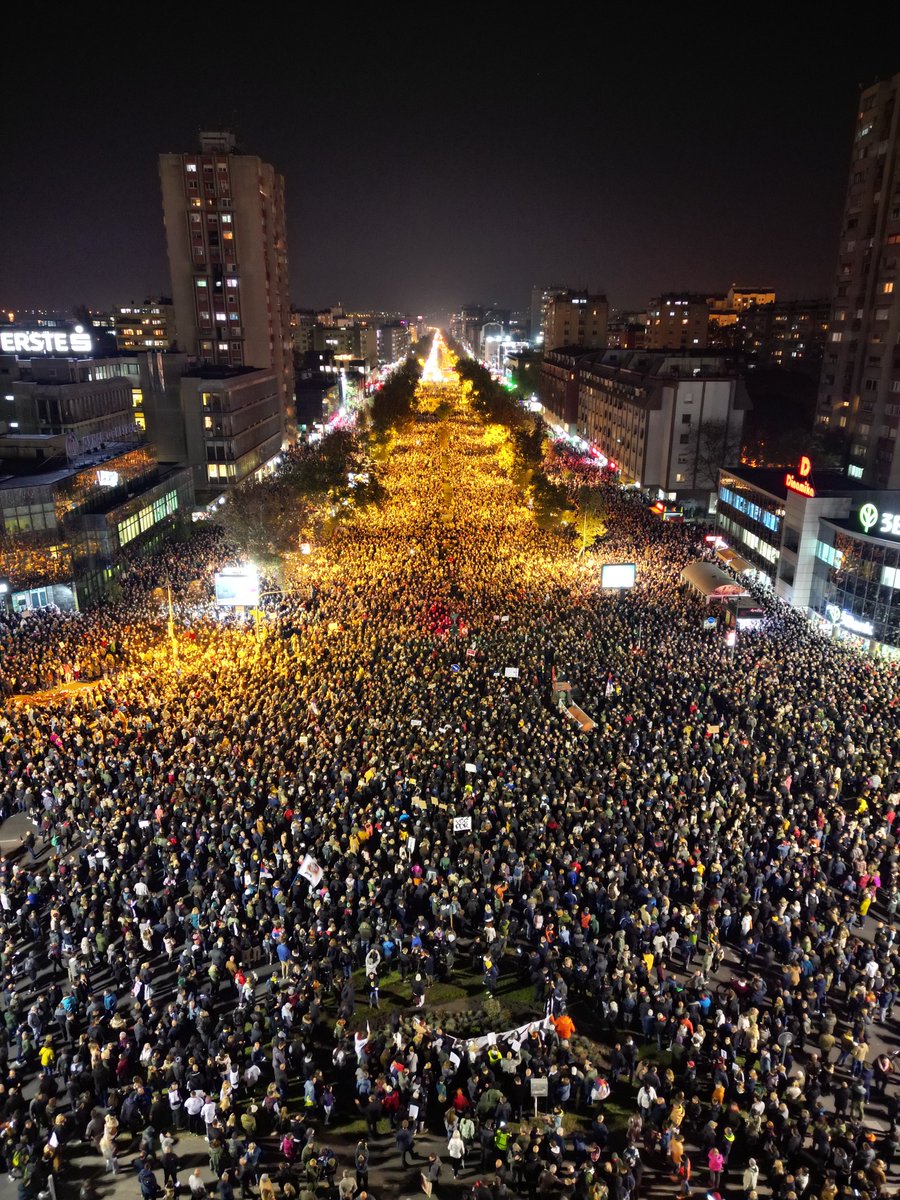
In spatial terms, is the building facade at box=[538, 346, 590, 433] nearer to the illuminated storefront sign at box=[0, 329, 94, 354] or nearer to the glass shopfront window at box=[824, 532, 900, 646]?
the illuminated storefront sign at box=[0, 329, 94, 354]

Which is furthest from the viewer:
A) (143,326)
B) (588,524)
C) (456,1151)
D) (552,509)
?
(143,326)

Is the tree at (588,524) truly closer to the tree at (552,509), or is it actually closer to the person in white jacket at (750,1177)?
the tree at (552,509)

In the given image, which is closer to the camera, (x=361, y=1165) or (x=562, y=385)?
(x=361, y=1165)

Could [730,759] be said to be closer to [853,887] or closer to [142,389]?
[853,887]

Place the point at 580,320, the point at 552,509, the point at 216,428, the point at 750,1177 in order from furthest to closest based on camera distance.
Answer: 1. the point at 580,320
2. the point at 216,428
3. the point at 552,509
4. the point at 750,1177

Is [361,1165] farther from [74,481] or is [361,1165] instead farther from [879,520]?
[74,481]

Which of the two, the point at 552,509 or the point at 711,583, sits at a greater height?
the point at 552,509

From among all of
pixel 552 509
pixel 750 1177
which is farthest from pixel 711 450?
pixel 750 1177

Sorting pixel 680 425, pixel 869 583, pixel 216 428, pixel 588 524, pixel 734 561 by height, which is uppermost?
pixel 680 425
